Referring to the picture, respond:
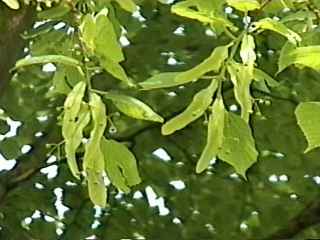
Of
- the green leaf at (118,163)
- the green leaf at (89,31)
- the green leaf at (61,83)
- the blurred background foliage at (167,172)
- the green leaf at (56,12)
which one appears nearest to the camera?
the green leaf at (89,31)

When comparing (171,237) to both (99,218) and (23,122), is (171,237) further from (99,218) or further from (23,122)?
(23,122)

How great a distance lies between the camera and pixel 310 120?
6.10ft

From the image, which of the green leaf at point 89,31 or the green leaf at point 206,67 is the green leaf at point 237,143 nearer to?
the green leaf at point 206,67

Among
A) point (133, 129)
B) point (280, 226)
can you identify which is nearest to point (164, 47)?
point (133, 129)

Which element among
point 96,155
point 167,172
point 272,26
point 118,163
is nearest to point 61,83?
point 118,163

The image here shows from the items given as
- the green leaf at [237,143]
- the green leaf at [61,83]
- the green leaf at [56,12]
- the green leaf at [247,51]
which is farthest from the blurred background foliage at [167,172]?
the green leaf at [247,51]

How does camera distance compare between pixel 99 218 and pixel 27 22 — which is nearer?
pixel 27 22

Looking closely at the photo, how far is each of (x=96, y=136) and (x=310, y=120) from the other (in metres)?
0.42

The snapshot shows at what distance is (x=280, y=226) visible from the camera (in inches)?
212

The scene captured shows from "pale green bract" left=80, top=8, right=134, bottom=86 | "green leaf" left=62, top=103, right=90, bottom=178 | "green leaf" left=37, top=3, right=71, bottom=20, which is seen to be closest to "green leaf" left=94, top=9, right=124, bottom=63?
"pale green bract" left=80, top=8, right=134, bottom=86

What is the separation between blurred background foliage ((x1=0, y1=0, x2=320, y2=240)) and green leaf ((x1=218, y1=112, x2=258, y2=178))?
2.89 m

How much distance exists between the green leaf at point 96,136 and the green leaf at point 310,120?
0.39 metres

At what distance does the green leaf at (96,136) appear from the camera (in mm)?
1846

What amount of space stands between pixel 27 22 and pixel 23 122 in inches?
72.5
